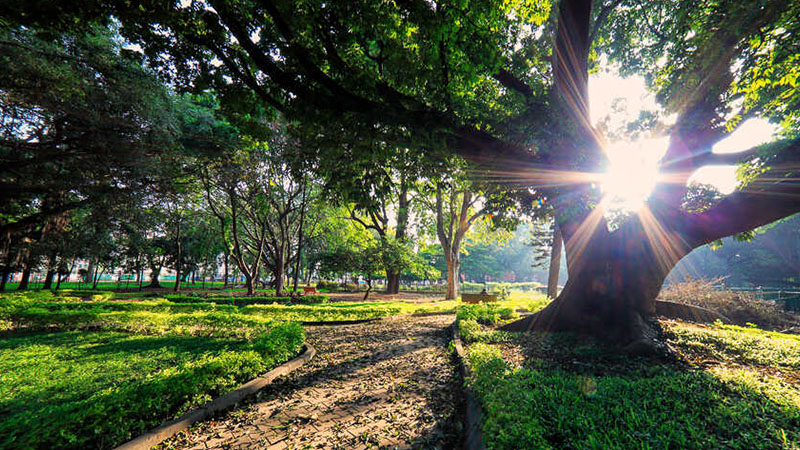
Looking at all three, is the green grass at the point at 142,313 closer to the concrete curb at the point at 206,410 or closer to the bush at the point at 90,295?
the bush at the point at 90,295

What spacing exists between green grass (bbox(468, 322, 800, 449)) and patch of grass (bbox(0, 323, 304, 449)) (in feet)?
12.3

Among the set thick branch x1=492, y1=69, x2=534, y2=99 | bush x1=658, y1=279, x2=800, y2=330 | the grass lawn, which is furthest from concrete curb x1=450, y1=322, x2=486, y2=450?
bush x1=658, y1=279, x2=800, y2=330

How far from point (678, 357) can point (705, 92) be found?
6.44 meters

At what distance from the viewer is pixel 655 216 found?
280 inches

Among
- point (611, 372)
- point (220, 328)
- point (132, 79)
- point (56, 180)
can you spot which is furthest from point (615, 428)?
point (56, 180)

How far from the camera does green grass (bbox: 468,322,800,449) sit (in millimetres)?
2693

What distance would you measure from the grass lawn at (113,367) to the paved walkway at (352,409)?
49 centimetres

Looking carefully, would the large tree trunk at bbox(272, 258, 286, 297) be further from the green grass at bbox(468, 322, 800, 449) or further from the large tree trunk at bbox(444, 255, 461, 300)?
the green grass at bbox(468, 322, 800, 449)

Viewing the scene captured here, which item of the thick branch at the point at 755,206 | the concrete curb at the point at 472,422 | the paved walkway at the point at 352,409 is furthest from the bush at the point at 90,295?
the thick branch at the point at 755,206

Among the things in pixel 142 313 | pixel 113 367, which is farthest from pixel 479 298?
pixel 113 367

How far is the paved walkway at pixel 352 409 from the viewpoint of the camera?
3426mm

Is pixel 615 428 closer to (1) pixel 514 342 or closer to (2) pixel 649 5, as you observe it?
(1) pixel 514 342

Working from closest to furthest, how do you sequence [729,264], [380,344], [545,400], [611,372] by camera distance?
[545,400] < [611,372] < [380,344] < [729,264]

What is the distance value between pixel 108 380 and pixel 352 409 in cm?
398
